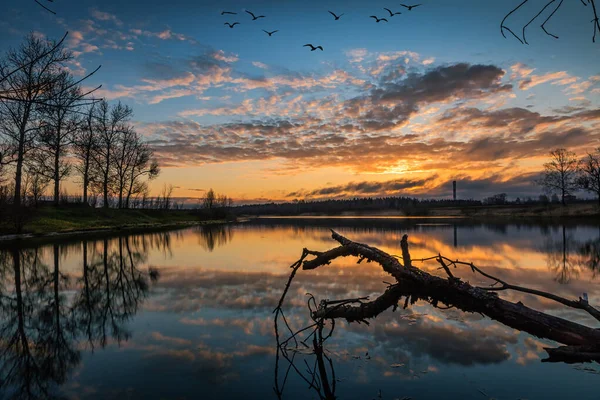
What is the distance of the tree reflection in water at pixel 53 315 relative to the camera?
4.68 meters

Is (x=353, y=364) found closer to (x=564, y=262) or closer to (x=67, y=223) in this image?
(x=564, y=262)

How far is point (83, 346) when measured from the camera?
5.59 meters

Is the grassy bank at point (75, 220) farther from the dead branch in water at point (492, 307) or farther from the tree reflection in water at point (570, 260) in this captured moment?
the tree reflection in water at point (570, 260)

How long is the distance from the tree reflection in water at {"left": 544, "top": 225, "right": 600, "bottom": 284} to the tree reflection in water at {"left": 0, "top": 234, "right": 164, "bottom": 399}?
1141 centimetres

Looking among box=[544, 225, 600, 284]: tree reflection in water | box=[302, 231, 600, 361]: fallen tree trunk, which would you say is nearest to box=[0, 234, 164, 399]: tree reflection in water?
box=[302, 231, 600, 361]: fallen tree trunk

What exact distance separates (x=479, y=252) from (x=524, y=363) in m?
12.6

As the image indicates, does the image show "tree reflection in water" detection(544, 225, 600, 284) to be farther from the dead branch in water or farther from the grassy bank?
the grassy bank

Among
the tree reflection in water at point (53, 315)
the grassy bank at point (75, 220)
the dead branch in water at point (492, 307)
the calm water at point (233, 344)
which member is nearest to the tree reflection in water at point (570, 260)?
the calm water at point (233, 344)

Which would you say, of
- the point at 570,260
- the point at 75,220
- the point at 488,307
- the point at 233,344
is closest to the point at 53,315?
the point at 233,344

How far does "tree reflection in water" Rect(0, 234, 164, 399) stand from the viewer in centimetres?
468

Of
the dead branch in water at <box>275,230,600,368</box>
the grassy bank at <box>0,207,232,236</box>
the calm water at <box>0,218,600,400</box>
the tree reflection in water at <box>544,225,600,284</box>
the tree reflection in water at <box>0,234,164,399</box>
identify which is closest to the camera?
the dead branch in water at <box>275,230,600,368</box>

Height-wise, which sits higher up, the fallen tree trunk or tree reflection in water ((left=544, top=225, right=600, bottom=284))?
the fallen tree trunk

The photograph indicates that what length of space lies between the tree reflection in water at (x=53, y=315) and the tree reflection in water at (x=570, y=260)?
11406 millimetres

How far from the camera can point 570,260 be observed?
13688mm
